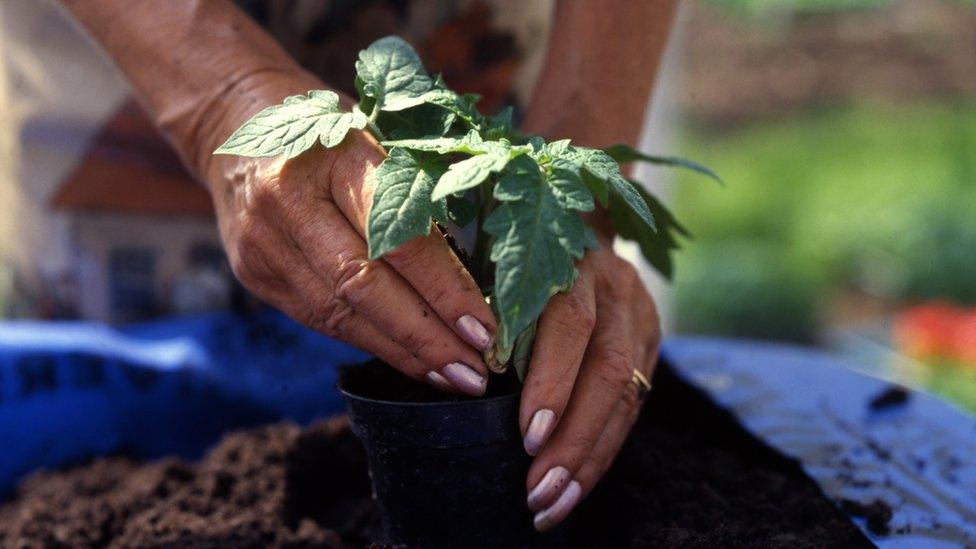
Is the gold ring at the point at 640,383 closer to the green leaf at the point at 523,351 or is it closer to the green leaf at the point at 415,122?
the green leaf at the point at 523,351

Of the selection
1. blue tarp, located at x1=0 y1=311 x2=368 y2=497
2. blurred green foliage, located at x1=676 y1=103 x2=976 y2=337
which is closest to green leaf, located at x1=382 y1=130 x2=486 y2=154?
blue tarp, located at x1=0 y1=311 x2=368 y2=497

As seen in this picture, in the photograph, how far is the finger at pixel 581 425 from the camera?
3.88ft

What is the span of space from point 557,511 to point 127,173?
1464mm

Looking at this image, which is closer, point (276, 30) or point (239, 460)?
point (239, 460)

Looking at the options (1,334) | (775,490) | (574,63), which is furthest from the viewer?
(1,334)

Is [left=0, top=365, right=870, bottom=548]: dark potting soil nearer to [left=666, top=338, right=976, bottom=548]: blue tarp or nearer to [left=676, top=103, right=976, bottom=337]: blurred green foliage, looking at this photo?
[left=666, top=338, right=976, bottom=548]: blue tarp

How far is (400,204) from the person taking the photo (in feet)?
3.51

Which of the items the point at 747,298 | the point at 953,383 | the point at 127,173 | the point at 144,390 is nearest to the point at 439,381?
the point at 144,390

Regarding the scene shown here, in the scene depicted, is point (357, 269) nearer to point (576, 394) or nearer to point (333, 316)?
point (333, 316)

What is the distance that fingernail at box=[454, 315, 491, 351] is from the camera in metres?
1.12

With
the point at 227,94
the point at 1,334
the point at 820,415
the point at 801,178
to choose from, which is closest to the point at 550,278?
the point at 227,94

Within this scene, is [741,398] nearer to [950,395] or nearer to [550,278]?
[550,278]

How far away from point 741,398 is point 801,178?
15.5ft

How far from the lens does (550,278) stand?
1021mm
